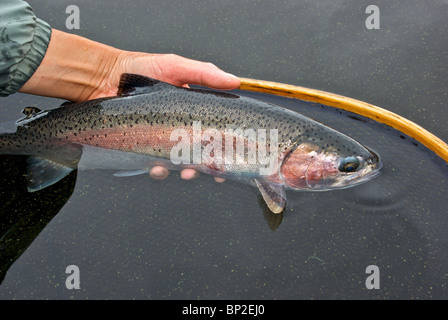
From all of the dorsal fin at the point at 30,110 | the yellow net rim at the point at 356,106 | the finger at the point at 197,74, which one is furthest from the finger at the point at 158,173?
the dorsal fin at the point at 30,110

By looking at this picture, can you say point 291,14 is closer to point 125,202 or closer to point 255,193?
point 255,193

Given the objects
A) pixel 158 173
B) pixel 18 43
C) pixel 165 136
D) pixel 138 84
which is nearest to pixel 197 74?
pixel 138 84

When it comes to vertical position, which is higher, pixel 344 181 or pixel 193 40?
pixel 193 40

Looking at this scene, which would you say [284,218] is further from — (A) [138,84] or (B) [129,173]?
(A) [138,84]

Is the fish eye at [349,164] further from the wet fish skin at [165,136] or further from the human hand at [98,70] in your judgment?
the human hand at [98,70]

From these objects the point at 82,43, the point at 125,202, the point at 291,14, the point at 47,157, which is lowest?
the point at 125,202
